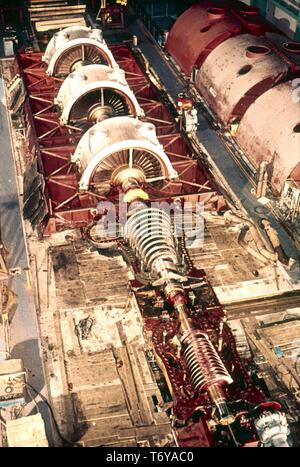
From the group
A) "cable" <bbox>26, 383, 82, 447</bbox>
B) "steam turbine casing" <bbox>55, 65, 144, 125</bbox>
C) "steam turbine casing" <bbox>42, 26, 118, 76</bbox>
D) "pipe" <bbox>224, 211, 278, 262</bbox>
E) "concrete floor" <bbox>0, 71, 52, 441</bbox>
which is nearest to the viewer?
A: "cable" <bbox>26, 383, 82, 447</bbox>

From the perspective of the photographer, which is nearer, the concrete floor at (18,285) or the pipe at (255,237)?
the concrete floor at (18,285)

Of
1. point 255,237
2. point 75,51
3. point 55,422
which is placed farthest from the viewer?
point 75,51

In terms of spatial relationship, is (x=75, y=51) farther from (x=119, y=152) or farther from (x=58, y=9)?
(x=58, y=9)

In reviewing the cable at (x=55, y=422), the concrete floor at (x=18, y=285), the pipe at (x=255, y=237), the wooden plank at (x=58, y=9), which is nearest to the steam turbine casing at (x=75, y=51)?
the concrete floor at (x=18, y=285)

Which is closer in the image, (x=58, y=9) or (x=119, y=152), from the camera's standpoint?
(x=119, y=152)

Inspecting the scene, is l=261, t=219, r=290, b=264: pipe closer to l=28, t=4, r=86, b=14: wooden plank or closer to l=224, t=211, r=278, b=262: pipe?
l=224, t=211, r=278, b=262: pipe

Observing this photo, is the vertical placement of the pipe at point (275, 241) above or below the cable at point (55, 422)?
above

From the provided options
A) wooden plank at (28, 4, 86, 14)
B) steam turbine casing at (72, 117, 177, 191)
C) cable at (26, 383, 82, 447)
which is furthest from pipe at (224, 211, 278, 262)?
wooden plank at (28, 4, 86, 14)

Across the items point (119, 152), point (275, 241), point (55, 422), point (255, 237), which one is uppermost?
point (119, 152)

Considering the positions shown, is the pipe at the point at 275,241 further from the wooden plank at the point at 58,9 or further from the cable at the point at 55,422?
the wooden plank at the point at 58,9

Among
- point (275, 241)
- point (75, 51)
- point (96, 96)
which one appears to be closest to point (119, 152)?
point (96, 96)

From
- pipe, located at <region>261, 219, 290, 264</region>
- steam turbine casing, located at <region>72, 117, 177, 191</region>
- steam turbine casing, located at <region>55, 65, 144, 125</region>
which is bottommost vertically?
pipe, located at <region>261, 219, 290, 264</region>
